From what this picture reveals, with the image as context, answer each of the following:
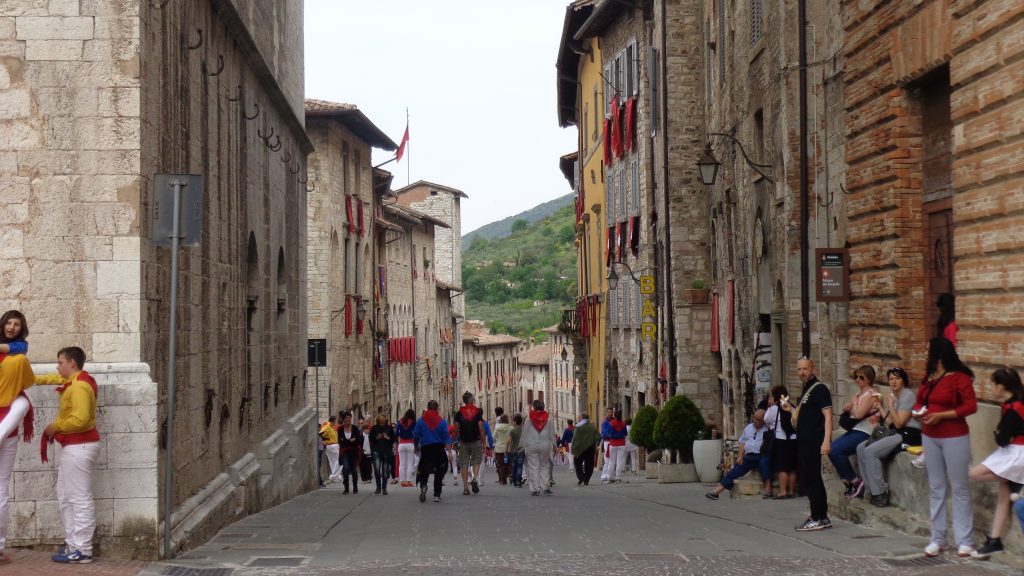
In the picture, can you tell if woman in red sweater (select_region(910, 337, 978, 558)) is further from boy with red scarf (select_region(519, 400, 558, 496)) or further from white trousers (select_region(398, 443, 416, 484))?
white trousers (select_region(398, 443, 416, 484))

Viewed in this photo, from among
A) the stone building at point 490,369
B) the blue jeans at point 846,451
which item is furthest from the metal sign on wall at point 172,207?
the stone building at point 490,369

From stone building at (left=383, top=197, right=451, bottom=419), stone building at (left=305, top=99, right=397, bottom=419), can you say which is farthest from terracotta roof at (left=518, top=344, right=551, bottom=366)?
stone building at (left=305, top=99, right=397, bottom=419)

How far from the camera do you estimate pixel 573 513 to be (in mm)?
16297

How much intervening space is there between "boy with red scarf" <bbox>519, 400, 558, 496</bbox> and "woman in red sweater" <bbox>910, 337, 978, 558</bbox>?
38.9ft

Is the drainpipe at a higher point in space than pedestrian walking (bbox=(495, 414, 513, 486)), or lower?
higher

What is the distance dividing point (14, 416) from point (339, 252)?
36.0m

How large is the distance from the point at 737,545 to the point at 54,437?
5767 millimetres

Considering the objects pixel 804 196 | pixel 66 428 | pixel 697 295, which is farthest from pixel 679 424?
pixel 66 428

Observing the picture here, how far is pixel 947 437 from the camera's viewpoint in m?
10.3

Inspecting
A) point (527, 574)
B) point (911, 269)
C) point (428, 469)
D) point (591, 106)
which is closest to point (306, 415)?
point (428, 469)

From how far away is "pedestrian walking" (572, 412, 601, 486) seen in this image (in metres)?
26.7

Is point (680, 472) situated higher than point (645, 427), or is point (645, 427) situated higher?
point (645, 427)

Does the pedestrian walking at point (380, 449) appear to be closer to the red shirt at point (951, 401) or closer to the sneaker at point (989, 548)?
the red shirt at point (951, 401)

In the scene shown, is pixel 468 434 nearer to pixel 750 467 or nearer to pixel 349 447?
pixel 349 447
